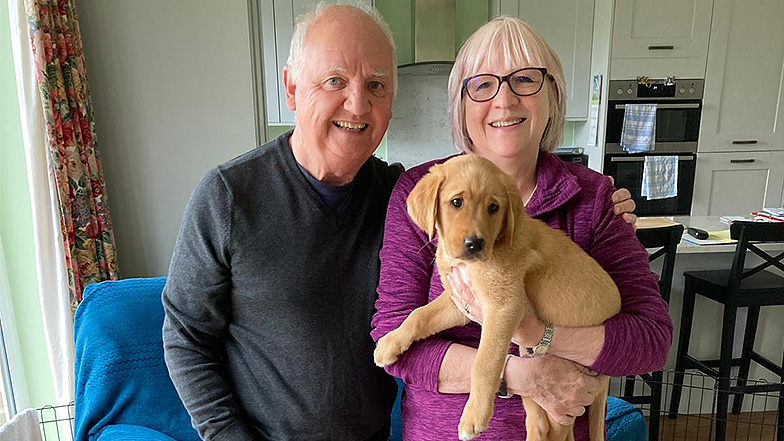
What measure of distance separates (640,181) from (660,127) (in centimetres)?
45

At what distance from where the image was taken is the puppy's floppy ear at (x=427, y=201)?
3.09 feet

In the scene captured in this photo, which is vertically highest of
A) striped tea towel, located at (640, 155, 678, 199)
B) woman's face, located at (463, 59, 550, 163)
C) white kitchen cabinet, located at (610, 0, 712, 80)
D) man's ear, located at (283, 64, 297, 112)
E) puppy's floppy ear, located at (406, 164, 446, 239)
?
white kitchen cabinet, located at (610, 0, 712, 80)

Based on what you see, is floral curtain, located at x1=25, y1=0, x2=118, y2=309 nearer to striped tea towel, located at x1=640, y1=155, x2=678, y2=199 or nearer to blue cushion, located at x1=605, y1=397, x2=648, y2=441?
blue cushion, located at x1=605, y1=397, x2=648, y2=441

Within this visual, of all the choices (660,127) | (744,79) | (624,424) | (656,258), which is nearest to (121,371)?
(624,424)

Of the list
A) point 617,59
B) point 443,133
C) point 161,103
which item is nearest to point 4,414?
point 161,103

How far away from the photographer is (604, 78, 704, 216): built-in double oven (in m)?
4.23

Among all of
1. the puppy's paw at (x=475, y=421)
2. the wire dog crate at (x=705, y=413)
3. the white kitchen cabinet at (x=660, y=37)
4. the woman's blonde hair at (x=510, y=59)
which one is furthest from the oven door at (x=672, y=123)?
the puppy's paw at (x=475, y=421)

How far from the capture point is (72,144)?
229 centimetres

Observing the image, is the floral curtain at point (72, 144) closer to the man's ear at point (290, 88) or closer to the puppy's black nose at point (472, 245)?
the man's ear at point (290, 88)

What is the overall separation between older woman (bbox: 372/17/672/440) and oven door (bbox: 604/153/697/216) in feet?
11.1

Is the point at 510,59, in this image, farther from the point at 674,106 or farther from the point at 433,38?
the point at 674,106

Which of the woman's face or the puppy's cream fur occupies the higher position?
→ the woman's face

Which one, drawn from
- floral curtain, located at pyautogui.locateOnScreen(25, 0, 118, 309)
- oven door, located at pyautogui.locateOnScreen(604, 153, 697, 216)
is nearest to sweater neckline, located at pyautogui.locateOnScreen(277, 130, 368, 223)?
floral curtain, located at pyautogui.locateOnScreen(25, 0, 118, 309)

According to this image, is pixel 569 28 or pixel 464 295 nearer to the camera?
pixel 464 295
